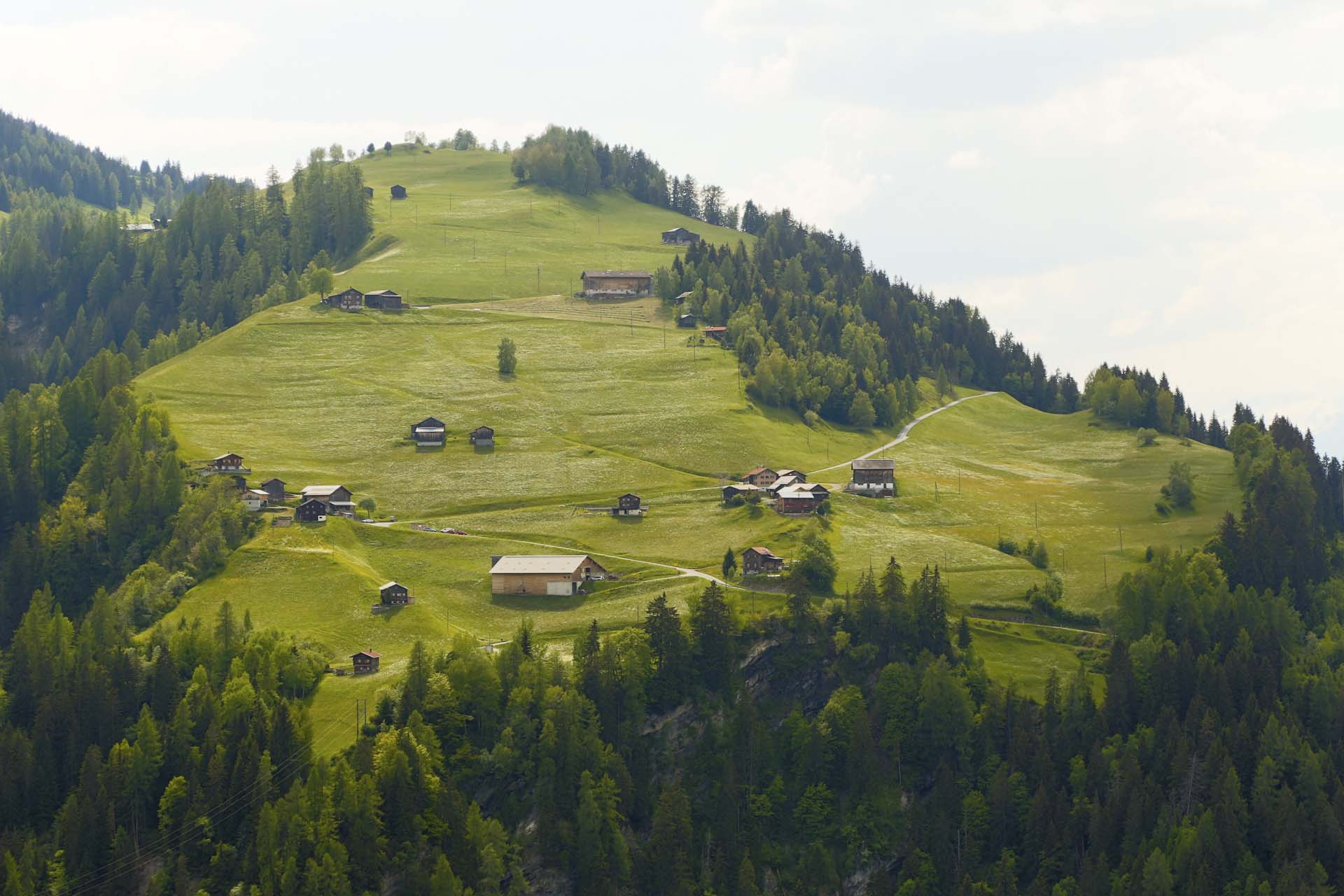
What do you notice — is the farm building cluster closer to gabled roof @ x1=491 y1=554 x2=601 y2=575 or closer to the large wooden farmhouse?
the large wooden farmhouse

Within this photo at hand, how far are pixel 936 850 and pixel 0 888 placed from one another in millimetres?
83571

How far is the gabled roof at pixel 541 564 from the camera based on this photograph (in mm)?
180125

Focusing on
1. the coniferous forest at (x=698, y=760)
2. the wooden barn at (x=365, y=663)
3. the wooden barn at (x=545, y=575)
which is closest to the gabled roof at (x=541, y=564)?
the wooden barn at (x=545, y=575)

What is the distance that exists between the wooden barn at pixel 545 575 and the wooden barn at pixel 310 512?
26.4m

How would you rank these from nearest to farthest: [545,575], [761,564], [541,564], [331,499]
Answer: [545,575], [761,564], [541,564], [331,499]

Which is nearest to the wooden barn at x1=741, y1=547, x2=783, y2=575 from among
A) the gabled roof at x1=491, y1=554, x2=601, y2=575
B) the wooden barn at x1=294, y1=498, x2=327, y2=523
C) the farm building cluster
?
the gabled roof at x1=491, y1=554, x2=601, y2=575

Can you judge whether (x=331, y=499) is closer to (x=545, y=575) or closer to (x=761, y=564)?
(x=545, y=575)

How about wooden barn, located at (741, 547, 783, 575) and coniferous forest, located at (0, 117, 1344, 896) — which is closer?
coniferous forest, located at (0, 117, 1344, 896)

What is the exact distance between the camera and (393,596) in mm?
175375

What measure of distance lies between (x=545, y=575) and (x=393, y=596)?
16.6 m

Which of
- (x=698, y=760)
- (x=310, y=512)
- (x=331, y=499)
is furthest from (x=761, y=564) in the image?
(x=310, y=512)

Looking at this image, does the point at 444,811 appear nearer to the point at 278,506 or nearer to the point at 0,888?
the point at 0,888

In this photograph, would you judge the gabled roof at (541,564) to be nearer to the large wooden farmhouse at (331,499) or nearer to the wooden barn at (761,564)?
the wooden barn at (761,564)

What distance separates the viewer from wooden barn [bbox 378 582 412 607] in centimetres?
17512
